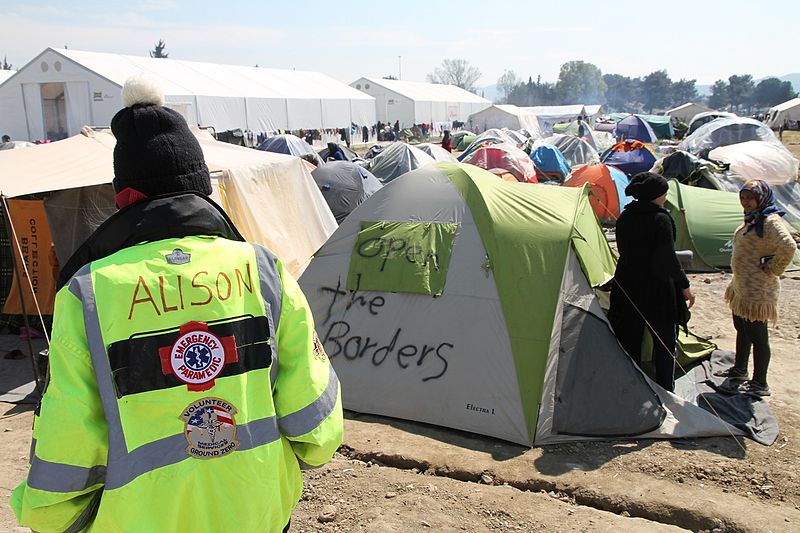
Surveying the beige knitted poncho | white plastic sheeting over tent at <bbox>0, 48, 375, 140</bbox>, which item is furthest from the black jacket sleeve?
white plastic sheeting over tent at <bbox>0, 48, 375, 140</bbox>

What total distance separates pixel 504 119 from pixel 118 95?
2654 centimetres

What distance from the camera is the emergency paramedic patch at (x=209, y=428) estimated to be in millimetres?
1523

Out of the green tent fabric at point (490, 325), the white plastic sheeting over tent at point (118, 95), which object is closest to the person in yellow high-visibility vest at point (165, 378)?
the green tent fabric at point (490, 325)

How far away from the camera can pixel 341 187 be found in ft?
35.7

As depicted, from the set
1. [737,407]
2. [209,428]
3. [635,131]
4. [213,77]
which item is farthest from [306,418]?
[635,131]

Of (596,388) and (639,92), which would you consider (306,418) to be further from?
(639,92)

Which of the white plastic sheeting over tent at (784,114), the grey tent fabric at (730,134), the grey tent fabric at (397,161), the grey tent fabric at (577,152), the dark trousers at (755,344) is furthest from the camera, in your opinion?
the white plastic sheeting over tent at (784,114)

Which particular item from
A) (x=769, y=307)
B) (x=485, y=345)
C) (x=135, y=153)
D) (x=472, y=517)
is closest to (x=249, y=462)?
(x=135, y=153)

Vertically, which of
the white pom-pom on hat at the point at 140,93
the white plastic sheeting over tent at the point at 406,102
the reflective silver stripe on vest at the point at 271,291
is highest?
the white plastic sheeting over tent at the point at 406,102

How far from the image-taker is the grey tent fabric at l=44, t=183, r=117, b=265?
618 cm

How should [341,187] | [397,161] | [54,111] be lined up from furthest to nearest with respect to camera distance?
[54,111]
[397,161]
[341,187]

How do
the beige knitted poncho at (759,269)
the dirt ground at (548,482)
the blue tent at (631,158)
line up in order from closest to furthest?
1. the dirt ground at (548,482)
2. the beige knitted poncho at (759,269)
3. the blue tent at (631,158)

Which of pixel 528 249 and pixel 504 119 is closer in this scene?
pixel 528 249

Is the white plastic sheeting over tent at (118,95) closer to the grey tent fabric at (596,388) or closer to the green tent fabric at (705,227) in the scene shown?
the green tent fabric at (705,227)
